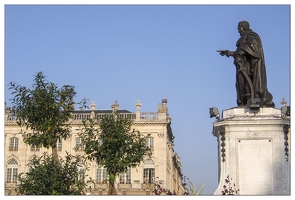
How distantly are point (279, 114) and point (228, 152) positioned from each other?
58.8 inches

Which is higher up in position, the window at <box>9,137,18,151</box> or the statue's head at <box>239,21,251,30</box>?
the window at <box>9,137,18,151</box>

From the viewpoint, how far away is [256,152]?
555 inches

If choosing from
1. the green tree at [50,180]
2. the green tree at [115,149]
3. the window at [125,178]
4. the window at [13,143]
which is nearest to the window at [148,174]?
the window at [125,178]

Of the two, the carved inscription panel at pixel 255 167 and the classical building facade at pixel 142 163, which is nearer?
the carved inscription panel at pixel 255 167

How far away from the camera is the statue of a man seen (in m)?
14.9

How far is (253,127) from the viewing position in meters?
14.2

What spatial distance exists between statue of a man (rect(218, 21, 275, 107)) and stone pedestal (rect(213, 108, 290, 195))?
0.64 metres

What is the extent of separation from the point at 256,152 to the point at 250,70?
2.20 metres

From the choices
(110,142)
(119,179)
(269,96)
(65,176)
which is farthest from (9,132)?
(269,96)

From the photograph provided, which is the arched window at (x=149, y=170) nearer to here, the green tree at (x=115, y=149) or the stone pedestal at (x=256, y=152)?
the green tree at (x=115, y=149)

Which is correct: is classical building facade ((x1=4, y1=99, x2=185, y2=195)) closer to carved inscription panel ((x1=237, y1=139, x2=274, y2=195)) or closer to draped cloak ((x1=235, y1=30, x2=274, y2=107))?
draped cloak ((x1=235, y1=30, x2=274, y2=107))

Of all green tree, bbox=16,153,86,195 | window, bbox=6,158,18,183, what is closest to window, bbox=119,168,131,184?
window, bbox=6,158,18,183

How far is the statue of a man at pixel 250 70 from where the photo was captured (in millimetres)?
14875

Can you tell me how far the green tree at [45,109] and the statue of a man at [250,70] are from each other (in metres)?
11.9
